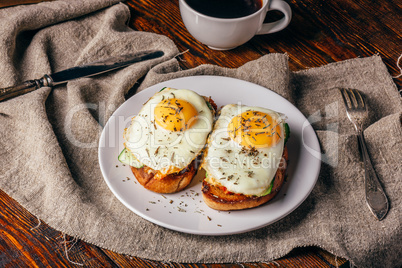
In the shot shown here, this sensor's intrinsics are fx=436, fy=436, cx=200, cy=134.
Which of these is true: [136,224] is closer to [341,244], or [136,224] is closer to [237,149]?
[237,149]

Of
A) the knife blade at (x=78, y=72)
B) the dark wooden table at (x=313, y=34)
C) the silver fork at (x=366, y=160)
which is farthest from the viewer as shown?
the dark wooden table at (x=313, y=34)

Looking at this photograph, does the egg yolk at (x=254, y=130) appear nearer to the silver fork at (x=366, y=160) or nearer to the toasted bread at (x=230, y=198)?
the toasted bread at (x=230, y=198)

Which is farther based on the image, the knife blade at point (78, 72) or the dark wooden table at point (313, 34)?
the dark wooden table at point (313, 34)

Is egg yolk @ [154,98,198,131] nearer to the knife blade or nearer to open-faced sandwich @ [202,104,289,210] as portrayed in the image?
open-faced sandwich @ [202,104,289,210]

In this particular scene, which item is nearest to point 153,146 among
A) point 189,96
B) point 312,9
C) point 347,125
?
point 189,96

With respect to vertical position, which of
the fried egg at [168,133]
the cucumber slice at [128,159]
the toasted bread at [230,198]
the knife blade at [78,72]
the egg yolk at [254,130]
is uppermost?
the egg yolk at [254,130]

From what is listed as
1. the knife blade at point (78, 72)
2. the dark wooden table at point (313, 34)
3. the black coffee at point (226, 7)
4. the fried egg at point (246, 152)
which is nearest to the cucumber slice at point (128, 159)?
the fried egg at point (246, 152)
